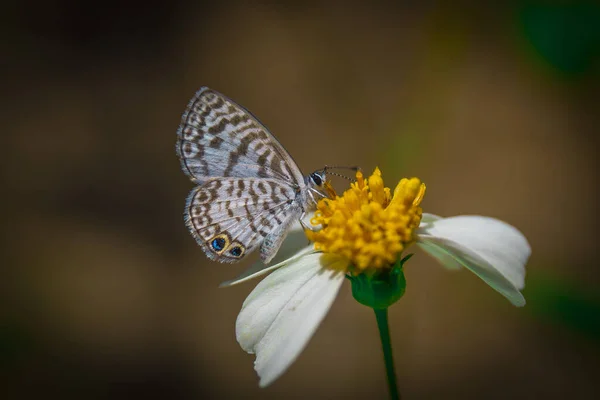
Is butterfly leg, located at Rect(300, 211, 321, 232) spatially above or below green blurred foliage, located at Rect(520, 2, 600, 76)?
below

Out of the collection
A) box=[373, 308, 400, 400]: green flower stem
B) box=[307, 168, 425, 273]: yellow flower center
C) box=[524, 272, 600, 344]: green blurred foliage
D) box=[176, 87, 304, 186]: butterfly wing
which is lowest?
box=[524, 272, 600, 344]: green blurred foliage

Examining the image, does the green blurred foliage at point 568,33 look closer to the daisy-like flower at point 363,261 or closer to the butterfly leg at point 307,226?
the daisy-like flower at point 363,261

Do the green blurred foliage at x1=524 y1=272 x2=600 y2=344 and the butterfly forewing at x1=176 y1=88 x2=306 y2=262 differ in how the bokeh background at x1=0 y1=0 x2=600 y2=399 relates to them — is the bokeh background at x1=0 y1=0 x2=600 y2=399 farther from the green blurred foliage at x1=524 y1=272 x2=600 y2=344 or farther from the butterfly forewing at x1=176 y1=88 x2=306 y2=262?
the butterfly forewing at x1=176 y1=88 x2=306 y2=262

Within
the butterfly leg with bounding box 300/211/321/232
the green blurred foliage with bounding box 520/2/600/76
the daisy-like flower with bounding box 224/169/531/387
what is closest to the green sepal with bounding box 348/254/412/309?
the daisy-like flower with bounding box 224/169/531/387

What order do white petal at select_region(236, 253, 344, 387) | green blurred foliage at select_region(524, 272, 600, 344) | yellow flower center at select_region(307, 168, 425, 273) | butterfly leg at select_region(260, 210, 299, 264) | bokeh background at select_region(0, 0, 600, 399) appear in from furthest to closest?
bokeh background at select_region(0, 0, 600, 399)
green blurred foliage at select_region(524, 272, 600, 344)
butterfly leg at select_region(260, 210, 299, 264)
yellow flower center at select_region(307, 168, 425, 273)
white petal at select_region(236, 253, 344, 387)

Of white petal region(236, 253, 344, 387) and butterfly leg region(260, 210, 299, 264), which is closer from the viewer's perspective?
white petal region(236, 253, 344, 387)

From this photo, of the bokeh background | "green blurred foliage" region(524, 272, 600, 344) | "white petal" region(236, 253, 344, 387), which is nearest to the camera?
"white petal" region(236, 253, 344, 387)

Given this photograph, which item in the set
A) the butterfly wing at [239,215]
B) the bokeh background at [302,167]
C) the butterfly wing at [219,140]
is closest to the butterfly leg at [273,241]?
the butterfly wing at [239,215]

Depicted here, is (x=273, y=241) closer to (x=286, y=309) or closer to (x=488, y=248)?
(x=286, y=309)
